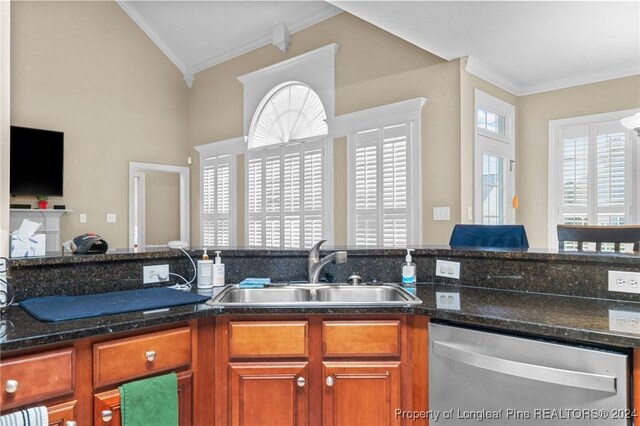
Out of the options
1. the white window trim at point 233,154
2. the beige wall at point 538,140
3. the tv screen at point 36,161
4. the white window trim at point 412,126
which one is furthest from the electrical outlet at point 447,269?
the tv screen at point 36,161

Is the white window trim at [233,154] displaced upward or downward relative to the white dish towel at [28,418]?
upward

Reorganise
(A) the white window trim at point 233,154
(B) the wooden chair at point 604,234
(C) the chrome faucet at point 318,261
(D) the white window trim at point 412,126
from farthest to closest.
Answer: (A) the white window trim at point 233,154, (D) the white window trim at point 412,126, (B) the wooden chair at point 604,234, (C) the chrome faucet at point 318,261

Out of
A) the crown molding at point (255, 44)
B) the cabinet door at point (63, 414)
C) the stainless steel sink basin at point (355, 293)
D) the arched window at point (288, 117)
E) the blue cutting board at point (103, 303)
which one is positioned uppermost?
the crown molding at point (255, 44)

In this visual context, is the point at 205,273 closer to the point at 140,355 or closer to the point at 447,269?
the point at 140,355

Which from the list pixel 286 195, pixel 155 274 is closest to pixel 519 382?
pixel 155 274

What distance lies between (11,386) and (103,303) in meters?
0.46

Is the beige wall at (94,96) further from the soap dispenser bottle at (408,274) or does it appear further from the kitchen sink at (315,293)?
the soap dispenser bottle at (408,274)

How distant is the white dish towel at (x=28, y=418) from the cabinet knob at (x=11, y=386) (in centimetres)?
6

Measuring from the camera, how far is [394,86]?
4125mm

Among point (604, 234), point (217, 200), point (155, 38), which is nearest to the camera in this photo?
point (604, 234)

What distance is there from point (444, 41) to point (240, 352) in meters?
3.02

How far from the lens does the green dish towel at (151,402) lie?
1254mm

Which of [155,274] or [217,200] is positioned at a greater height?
[217,200]

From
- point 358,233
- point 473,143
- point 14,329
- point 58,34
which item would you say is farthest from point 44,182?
point 473,143
